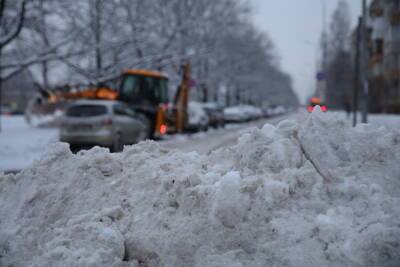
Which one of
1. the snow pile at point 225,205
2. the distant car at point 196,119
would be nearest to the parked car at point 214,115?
the distant car at point 196,119

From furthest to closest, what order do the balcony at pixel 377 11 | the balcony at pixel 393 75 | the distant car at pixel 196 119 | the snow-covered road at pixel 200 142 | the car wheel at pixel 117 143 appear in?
the balcony at pixel 393 75 → the balcony at pixel 377 11 → the distant car at pixel 196 119 → the snow-covered road at pixel 200 142 → the car wheel at pixel 117 143

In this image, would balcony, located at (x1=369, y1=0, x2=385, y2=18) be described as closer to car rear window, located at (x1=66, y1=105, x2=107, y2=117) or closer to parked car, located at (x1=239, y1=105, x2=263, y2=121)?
parked car, located at (x1=239, y1=105, x2=263, y2=121)

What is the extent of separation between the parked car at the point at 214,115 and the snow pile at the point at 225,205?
2315 cm

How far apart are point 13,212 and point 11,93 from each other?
9581cm

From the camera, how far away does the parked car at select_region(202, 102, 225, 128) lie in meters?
28.9

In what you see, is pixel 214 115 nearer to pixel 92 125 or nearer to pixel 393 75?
pixel 92 125

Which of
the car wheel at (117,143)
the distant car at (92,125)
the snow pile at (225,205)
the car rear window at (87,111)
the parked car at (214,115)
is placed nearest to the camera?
the snow pile at (225,205)

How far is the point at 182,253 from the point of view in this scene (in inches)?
156

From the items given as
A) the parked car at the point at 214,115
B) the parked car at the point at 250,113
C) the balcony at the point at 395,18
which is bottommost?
the parked car at the point at 250,113

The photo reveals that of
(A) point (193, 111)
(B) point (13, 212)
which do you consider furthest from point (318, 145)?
(A) point (193, 111)

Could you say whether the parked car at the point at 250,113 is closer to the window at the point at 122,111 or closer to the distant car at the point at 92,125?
the window at the point at 122,111

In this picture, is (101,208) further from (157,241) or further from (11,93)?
(11,93)

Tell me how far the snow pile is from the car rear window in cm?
795

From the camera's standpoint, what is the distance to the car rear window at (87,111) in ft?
43.3
